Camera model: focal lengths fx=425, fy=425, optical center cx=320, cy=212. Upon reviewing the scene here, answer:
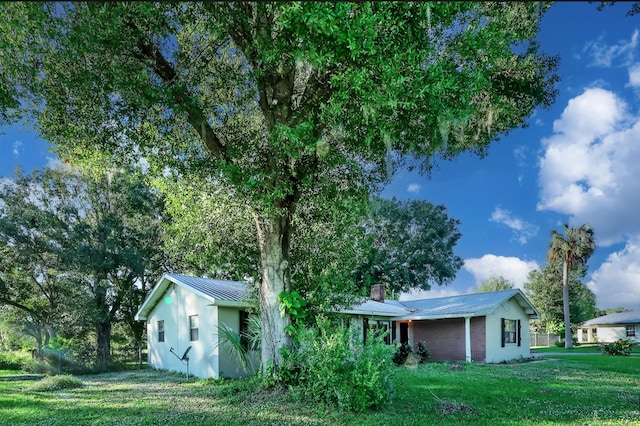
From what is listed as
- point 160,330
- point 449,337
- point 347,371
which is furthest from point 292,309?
point 449,337

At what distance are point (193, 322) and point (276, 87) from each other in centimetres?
1038

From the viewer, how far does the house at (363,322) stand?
14.2m

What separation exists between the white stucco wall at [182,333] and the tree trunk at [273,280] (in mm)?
5854

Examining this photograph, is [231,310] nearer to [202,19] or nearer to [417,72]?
[202,19]

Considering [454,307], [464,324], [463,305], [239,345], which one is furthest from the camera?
[454,307]

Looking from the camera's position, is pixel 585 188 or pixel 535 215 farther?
pixel 535 215

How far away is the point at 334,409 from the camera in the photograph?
7227mm

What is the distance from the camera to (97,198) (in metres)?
23.2

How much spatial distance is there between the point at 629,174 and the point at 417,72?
11457 mm

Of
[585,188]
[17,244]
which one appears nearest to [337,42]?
[585,188]

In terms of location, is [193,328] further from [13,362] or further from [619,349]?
[619,349]

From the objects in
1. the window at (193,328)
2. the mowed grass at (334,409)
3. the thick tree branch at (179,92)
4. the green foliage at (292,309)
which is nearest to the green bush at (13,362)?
the mowed grass at (334,409)

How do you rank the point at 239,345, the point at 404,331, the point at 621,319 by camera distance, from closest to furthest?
the point at 239,345 < the point at 404,331 < the point at 621,319

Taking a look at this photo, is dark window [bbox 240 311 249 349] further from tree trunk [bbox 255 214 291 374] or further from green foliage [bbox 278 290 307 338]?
green foliage [bbox 278 290 307 338]
